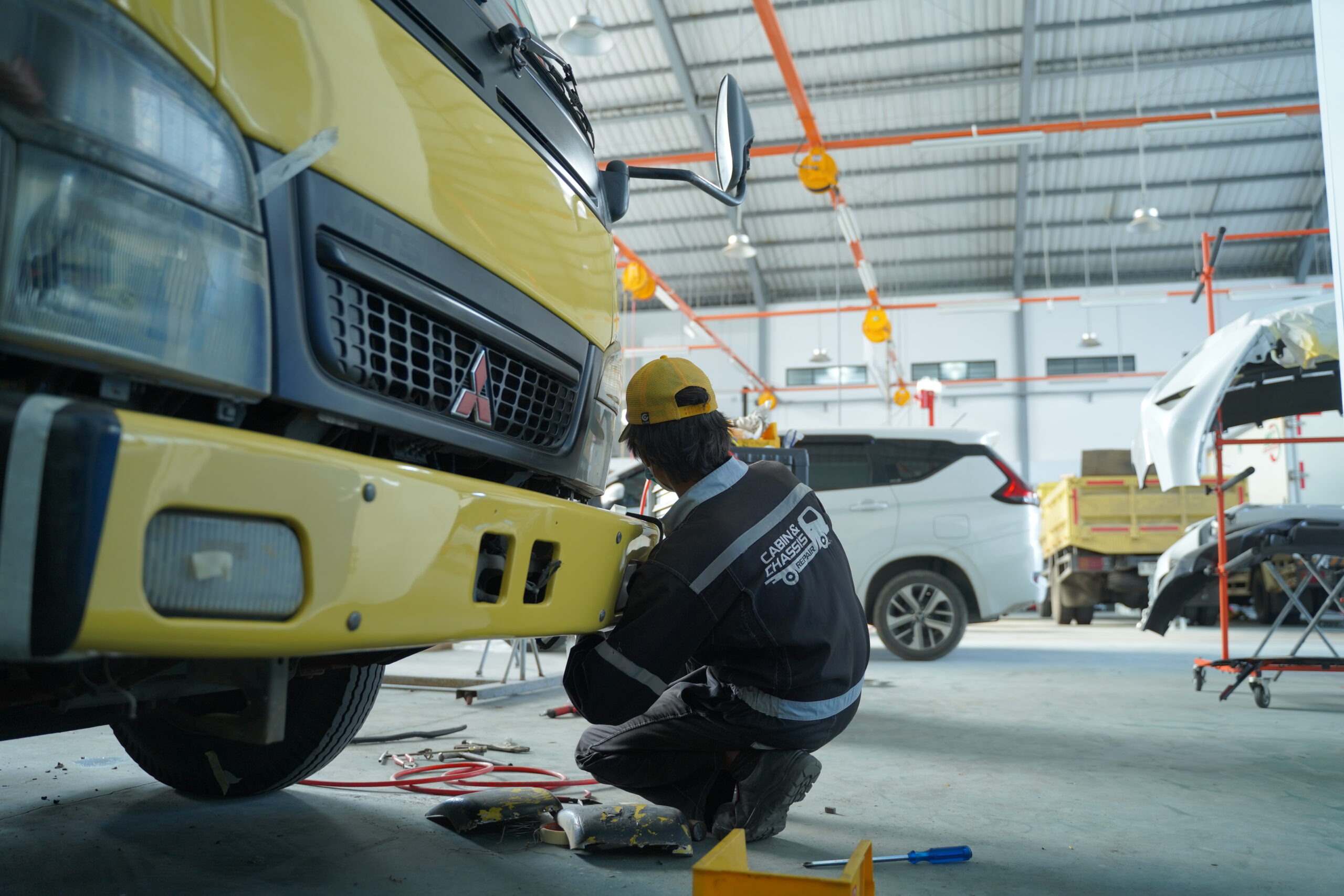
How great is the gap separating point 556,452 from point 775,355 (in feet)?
64.6

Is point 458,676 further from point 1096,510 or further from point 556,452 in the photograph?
point 1096,510

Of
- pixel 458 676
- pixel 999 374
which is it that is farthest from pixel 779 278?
pixel 458 676

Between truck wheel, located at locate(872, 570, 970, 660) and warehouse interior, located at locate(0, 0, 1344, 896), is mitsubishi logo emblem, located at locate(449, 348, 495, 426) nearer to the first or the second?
warehouse interior, located at locate(0, 0, 1344, 896)

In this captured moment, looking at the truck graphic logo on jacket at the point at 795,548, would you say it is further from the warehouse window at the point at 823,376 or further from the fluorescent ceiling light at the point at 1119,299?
the warehouse window at the point at 823,376

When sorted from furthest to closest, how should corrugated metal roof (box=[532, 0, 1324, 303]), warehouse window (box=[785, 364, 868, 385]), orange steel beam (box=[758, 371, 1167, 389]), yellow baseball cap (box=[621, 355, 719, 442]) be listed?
warehouse window (box=[785, 364, 868, 385]), orange steel beam (box=[758, 371, 1167, 389]), corrugated metal roof (box=[532, 0, 1324, 303]), yellow baseball cap (box=[621, 355, 719, 442])

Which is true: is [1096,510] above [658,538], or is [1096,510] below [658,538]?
above

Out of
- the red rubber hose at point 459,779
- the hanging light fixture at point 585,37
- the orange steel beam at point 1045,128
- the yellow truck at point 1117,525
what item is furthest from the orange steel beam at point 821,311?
the red rubber hose at point 459,779

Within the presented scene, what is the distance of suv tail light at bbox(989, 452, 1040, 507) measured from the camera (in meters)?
6.33

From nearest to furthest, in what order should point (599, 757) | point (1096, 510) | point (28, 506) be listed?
point (28, 506) < point (599, 757) < point (1096, 510)

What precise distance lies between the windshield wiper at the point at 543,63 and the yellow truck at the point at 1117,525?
31.1ft

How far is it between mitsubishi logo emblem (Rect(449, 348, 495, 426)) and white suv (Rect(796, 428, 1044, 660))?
4894mm

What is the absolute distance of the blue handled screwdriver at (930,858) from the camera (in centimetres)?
194

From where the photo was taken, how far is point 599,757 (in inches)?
90.4

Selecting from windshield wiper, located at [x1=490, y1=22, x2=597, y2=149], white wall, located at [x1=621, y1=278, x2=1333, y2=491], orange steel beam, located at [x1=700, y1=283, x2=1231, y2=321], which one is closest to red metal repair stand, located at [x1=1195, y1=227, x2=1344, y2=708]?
windshield wiper, located at [x1=490, y1=22, x2=597, y2=149]
